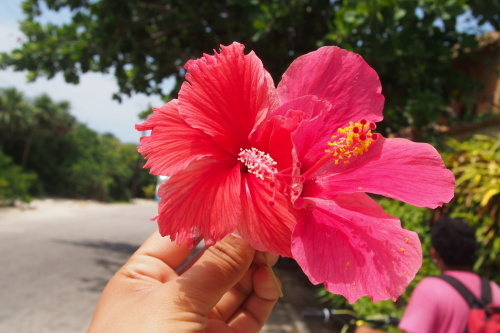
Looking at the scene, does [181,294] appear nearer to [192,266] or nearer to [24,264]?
[192,266]

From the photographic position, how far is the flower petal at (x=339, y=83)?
90 cm

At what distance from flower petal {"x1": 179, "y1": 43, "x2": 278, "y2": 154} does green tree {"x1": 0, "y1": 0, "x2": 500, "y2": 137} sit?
10.8 feet

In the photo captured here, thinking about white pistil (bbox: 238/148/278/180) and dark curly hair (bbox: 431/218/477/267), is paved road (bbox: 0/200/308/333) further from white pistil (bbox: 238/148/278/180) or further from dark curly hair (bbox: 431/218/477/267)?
white pistil (bbox: 238/148/278/180)

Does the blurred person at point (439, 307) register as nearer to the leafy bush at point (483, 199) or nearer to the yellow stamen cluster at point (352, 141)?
the leafy bush at point (483, 199)

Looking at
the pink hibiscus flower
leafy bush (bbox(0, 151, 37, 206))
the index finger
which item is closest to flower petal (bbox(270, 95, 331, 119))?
the pink hibiscus flower

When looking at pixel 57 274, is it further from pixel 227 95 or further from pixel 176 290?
pixel 227 95

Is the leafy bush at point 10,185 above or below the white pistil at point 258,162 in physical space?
below

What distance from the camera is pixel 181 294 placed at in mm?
1099

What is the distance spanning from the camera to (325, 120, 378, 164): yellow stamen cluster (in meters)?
0.85

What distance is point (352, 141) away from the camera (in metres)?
0.86

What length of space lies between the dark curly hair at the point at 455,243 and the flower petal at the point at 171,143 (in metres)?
2.41

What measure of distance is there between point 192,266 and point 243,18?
5078 millimetres

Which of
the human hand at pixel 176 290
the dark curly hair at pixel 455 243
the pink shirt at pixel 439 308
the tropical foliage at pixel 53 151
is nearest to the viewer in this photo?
the human hand at pixel 176 290

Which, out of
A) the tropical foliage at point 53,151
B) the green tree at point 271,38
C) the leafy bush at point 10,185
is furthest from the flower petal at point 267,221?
the tropical foliage at point 53,151
